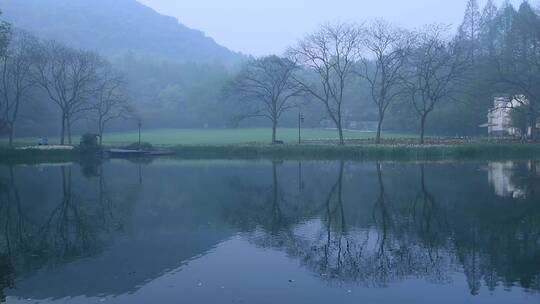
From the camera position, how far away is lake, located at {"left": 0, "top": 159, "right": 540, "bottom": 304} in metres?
10.1

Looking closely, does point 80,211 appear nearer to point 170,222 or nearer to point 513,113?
point 170,222

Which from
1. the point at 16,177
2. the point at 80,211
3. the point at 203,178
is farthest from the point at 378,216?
the point at 16,177

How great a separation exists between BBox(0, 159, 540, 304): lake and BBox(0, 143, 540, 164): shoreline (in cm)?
1669

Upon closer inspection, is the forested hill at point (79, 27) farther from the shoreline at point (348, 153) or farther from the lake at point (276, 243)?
the lake at point (276, 243)

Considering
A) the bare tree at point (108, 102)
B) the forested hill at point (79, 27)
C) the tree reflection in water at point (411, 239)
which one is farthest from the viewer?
the forested hill at point (79, 27)

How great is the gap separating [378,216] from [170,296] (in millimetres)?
9043

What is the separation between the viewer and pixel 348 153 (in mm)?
46125

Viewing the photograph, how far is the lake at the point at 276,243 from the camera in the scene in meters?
10.1

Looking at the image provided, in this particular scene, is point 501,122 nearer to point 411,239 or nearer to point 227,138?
point 227,138

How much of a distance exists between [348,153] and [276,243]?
108ft

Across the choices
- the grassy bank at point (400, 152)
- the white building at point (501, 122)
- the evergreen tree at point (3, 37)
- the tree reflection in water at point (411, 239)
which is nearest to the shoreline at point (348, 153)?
the grassy bank at point (400, 152)

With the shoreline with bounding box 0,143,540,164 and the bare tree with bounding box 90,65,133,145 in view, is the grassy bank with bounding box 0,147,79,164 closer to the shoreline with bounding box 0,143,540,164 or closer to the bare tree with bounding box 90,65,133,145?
the shoreline with bounding box 0,143,540,164

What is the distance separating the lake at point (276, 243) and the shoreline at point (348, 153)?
16689 millimetres

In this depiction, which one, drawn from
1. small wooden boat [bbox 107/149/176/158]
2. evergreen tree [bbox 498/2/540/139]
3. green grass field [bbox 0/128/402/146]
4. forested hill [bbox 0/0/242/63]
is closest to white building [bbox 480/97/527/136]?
evergreen tree [bbox 498/2/540/139]
